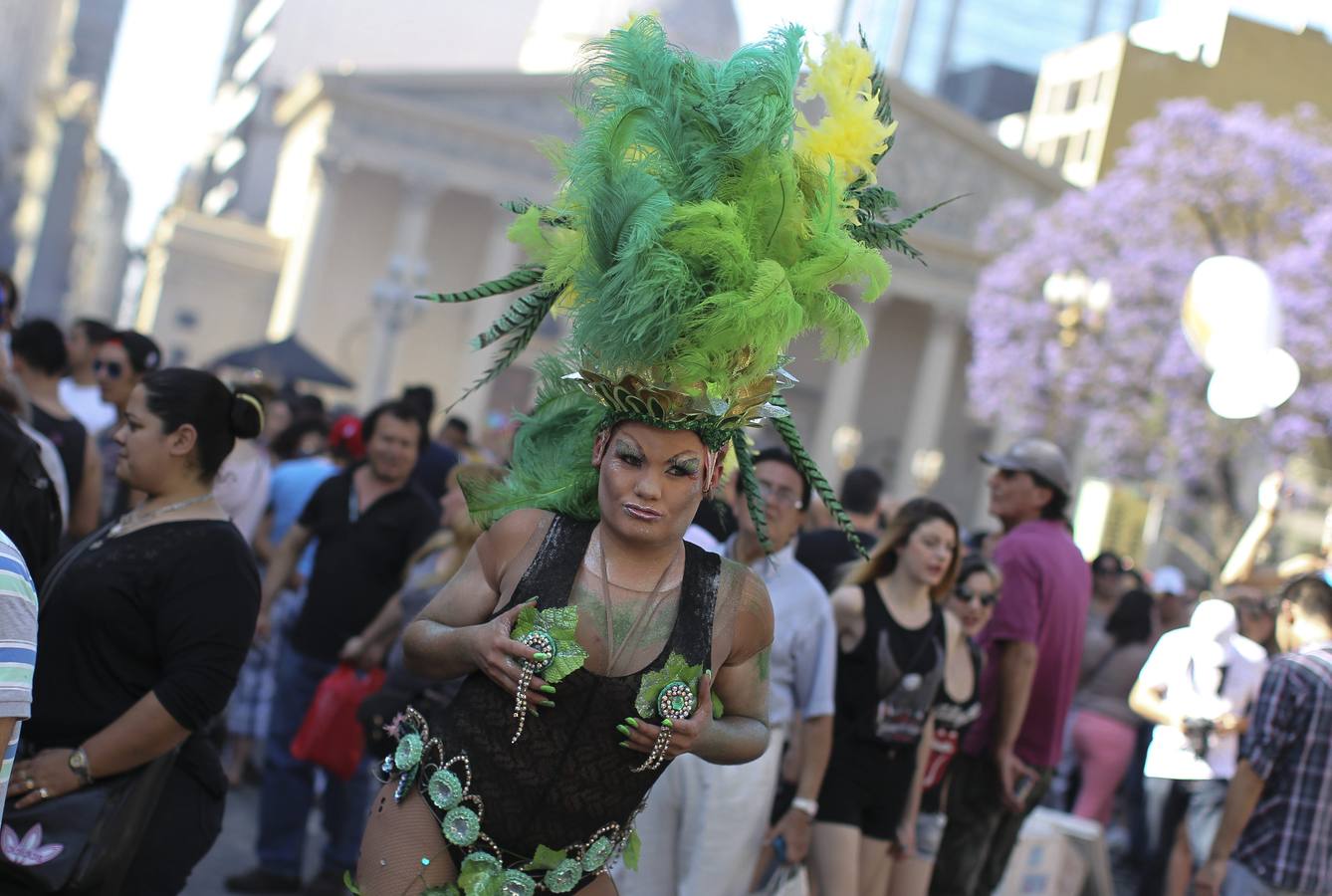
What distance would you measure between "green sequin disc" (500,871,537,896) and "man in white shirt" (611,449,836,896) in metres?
1.91

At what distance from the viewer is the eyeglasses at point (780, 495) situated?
16.8ft

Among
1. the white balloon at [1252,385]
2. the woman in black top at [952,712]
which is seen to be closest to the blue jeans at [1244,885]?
the woman in black top at [952,712]

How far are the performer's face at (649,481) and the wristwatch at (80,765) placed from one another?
1383 millimetres

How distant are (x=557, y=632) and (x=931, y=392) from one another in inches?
1933

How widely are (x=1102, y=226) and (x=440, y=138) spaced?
22.2m

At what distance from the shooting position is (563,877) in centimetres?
297

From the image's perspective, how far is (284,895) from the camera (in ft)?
21.1

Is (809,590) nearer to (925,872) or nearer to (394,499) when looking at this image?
(925,872)

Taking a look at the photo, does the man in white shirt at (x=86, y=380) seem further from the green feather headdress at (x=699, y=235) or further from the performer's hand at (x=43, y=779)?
the green feather headdress at (x=699, y=235)

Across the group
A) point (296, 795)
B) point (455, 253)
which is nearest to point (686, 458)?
point (296, 795)

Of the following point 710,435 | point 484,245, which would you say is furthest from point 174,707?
point 484,245

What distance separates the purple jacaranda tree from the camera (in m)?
25.1

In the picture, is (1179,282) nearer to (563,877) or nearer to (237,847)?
(237,847)

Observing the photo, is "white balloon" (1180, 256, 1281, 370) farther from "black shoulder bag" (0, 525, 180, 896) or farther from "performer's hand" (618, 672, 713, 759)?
"black shoulder bag" (0, 525, 180, 896)
